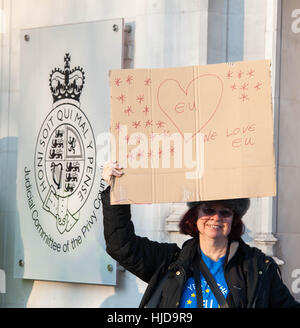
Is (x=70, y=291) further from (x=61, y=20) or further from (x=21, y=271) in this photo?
(x=61, y=20)

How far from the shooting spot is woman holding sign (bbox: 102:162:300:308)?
4125 mm

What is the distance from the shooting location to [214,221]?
4.30 metres

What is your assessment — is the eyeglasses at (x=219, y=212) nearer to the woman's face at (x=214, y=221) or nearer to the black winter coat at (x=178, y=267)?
the woman's face at (x=214, y=221)

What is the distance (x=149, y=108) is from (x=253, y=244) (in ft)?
11.5

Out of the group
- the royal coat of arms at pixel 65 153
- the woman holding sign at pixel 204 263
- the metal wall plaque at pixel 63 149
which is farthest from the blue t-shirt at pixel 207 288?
the royal coat of arms at pixel 65 153

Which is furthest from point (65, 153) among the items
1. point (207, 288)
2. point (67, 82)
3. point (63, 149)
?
point (207, 288)

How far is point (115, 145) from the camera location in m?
4.36

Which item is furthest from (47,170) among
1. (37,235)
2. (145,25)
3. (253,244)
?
(253,244)

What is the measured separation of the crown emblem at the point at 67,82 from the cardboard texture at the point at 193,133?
414 centimetres

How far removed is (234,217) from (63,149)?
4.39 m

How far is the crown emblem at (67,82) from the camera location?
8.54 m

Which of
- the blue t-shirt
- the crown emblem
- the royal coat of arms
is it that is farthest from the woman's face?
the crown emblem

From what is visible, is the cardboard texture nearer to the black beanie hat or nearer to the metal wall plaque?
the black beanie hat

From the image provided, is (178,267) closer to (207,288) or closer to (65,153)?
(207,288)
